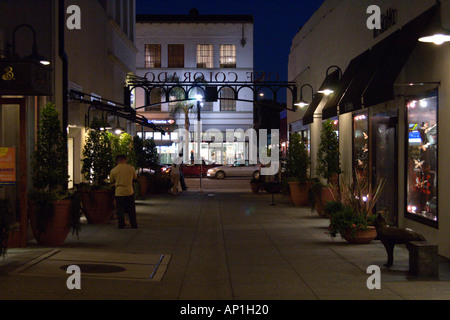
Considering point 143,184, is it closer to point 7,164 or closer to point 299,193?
point 299,193

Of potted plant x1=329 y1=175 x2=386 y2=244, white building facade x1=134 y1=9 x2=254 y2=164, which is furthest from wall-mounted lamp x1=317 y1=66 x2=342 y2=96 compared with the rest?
white building facade x1=134 y1=9 x2=254 y2=164

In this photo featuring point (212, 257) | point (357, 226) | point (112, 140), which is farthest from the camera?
point (112, 140)

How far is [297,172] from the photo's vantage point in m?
19.3

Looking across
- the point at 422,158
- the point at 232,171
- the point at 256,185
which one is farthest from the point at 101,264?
the point at 232,171

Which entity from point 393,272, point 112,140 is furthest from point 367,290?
point 112,140

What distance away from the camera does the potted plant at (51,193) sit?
1047 cm

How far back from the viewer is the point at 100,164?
15.0 metres

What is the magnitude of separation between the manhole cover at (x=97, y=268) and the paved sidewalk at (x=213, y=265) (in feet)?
0.11

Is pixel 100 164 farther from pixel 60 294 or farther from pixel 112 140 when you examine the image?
pixel 60 294

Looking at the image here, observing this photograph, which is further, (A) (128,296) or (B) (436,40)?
(B) (436,40)

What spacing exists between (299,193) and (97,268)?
36.9 feet

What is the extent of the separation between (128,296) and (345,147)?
36.4 feet

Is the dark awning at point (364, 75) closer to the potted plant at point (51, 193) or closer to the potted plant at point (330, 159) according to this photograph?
the potted plant at point (330, 159)

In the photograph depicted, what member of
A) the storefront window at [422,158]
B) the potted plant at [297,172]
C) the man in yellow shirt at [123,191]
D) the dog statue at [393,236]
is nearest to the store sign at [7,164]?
the man in yellow shirt at [123,191]
